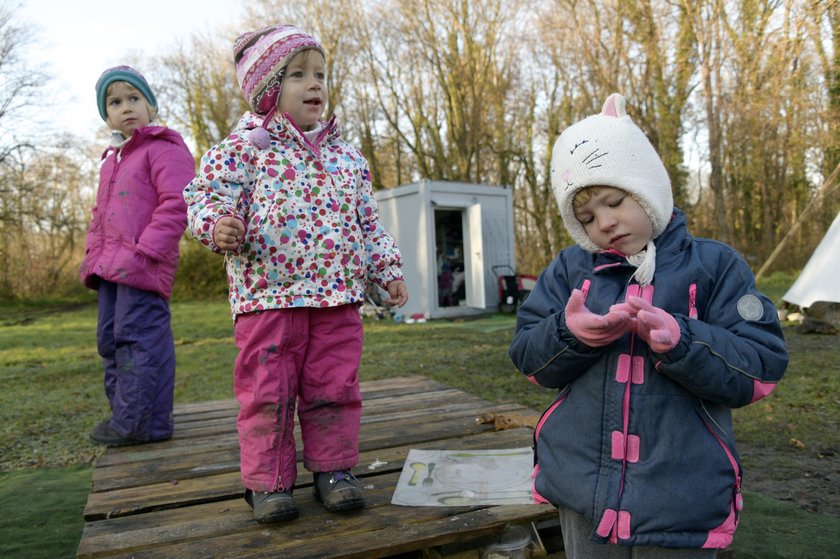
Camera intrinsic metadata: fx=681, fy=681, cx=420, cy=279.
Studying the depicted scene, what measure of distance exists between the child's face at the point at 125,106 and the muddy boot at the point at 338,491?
7.00ft

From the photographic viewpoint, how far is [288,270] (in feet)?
7.50

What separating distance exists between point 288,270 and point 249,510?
833 mm

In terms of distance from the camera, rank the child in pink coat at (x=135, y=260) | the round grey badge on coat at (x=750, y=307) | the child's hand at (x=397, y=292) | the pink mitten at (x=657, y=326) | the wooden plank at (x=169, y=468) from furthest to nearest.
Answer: the child in pink coat at (x=135, y=260)
the wooden plank at (x=169, y=468)
the child's hand at (x=397, y=292)
the round grey badge on coat at (x=750, y=307)
the pink mitten at (x=657, y=326)

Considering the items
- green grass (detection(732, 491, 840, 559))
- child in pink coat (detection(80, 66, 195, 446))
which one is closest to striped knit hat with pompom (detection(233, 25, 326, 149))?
child in pink coat (detection(80, 66, 195, 446))

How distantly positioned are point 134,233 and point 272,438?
1.53 m

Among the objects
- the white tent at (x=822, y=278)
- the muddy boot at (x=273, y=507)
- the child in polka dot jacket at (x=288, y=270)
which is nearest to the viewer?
the muddy boot at (x=273, y=507)

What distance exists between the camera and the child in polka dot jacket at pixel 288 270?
227 cm

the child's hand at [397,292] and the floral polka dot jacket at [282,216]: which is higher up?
the floral polka dot jacket at [282,216]

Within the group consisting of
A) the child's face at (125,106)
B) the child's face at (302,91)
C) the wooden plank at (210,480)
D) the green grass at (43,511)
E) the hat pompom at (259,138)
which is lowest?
the green grass at (43,511)

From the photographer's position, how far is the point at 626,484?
1479 mm

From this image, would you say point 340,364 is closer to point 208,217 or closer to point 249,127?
point 208,217

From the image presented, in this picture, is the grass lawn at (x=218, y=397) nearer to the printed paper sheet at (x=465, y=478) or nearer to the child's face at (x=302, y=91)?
the printed paper sheet at (x=465, y=478)

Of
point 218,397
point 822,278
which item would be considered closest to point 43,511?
point 218,397

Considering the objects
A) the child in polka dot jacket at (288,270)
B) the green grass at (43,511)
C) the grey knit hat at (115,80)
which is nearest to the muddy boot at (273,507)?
the child in polka dot jacket at (288,270)
